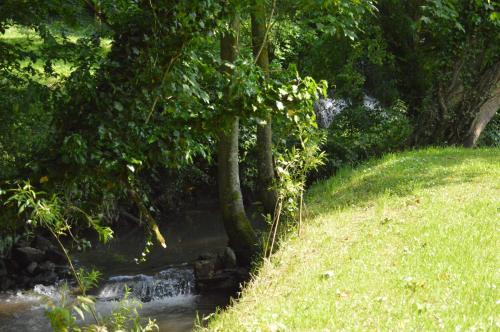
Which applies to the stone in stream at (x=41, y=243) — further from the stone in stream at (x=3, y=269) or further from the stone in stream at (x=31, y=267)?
the stone in stream at (x=3, y=269)

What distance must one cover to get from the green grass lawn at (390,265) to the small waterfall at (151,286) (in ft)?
8.50

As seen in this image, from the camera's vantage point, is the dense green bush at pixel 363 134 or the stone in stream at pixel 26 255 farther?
the dense green bush at pixel 363 134

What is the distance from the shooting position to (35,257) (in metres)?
12.0


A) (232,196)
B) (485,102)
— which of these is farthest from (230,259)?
(485,102)

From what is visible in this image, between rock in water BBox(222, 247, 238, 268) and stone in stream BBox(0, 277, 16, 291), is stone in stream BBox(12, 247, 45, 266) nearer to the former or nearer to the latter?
stone in stream BBox(0, 277, 16, 291)

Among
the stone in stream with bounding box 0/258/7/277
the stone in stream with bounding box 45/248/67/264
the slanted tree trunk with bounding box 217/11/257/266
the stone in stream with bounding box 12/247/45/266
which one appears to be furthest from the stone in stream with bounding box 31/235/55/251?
the slanted tree trunk with bounding box 217/11/257/266

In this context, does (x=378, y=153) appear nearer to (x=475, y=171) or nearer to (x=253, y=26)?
(x=475, y=171)

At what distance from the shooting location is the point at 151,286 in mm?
10766

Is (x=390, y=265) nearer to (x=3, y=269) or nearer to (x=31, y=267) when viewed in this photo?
(x=31, y=267)

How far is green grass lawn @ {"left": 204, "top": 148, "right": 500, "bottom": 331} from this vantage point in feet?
16.7

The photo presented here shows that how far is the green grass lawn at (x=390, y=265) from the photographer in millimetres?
5094

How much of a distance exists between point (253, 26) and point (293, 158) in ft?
16.0

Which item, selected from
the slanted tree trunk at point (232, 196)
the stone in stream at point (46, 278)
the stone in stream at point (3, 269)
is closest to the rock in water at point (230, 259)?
the slanted tree trunk at point (232, 196)

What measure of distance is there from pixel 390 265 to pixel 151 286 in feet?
17.7
